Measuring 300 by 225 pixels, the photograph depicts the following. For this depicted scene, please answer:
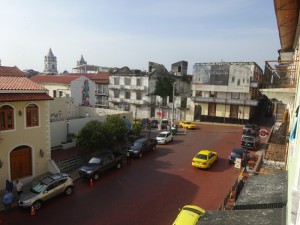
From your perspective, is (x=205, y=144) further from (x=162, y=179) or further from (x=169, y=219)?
Answer: (x=169, y=219)

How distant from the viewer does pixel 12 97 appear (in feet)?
60.7

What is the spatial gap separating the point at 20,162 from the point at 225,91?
38.1 meters

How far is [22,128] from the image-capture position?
773 inches

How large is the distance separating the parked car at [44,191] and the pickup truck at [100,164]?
229 cm

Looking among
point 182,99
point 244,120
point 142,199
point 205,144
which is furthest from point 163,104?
point 142,199

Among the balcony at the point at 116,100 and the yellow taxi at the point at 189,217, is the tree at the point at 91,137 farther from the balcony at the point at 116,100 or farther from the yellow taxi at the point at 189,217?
the balcony at the point at 116,100

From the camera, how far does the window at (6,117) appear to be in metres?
18.4

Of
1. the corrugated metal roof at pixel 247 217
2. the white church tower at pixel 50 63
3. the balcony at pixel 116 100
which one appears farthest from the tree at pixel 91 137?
the white church tower at pixel 50 63

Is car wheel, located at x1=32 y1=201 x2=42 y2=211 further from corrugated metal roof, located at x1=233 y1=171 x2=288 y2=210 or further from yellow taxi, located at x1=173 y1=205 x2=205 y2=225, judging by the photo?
corrugated metal roof, located at x1=233 y1=171 x2=288 y2=210

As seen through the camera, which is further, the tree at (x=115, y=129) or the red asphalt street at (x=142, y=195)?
the tree at (x=115, y=129)

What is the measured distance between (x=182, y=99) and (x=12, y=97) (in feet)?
127

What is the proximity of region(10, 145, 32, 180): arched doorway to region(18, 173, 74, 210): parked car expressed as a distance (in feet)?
9.62

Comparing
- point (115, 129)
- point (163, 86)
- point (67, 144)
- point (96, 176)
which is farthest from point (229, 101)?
point (96, 176)

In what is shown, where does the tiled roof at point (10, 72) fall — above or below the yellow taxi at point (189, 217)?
above
